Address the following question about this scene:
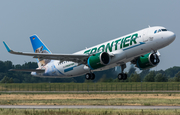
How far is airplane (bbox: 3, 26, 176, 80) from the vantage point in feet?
124

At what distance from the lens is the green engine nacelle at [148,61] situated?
43956 millimetres

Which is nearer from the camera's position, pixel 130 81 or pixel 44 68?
pixel 44 68

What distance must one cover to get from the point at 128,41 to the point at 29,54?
13.5 m

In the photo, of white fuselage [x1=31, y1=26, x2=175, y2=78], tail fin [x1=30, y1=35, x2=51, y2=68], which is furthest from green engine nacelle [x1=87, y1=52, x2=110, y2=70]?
tail fin [x1=30, y1=35, x2=51, y2=68]

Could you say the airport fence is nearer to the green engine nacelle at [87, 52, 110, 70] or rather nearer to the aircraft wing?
the aircraft wing

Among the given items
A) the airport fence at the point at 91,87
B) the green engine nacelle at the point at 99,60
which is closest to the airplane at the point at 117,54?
the green engine nacelle at the point at 99,60

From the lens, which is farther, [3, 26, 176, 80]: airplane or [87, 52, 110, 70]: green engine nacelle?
[87, 52, 110, 70]: green engine nacelle

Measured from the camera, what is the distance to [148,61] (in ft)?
147

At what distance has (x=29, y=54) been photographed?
42.9m

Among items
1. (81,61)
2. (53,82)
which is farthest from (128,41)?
(53,82)

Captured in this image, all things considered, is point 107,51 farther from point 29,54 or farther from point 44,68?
point 44,68

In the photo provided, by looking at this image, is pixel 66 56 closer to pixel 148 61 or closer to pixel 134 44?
pixel 134 44

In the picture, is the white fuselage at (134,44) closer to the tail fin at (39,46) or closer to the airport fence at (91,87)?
the tail fin at (39,46)

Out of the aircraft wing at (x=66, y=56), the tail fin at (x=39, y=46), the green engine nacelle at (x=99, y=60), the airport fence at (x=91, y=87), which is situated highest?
the tail fin at (x=39, y=46)
